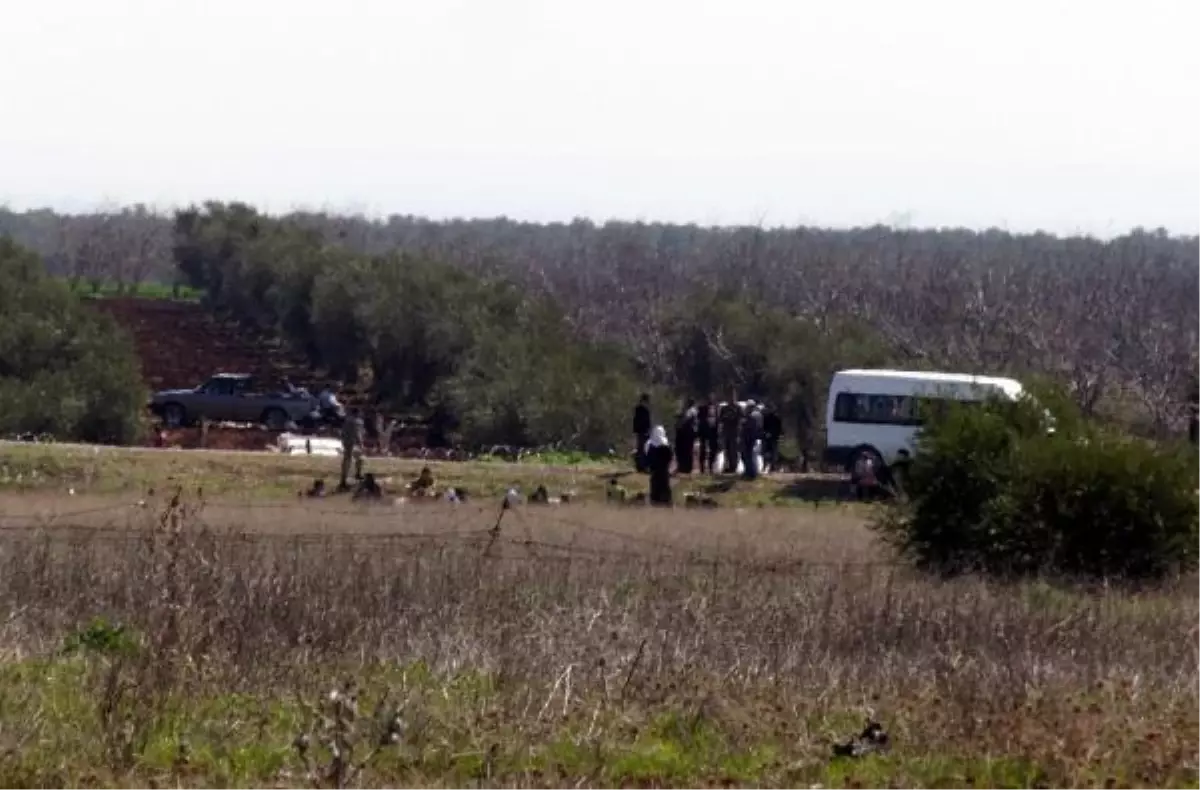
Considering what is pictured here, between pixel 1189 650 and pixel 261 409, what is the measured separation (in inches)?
1589

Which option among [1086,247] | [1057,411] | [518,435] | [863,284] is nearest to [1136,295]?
[863,284]

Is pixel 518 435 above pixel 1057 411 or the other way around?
the other way around

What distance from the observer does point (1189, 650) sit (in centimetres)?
1206

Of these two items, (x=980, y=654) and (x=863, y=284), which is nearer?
(x=980, y=654)

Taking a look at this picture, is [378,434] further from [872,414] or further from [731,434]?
[872,414]

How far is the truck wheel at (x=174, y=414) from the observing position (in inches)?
2018

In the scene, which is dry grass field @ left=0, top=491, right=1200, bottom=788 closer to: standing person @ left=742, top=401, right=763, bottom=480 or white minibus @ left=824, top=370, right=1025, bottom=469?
standing person @ left=742, top=401, right=763, bottom=480

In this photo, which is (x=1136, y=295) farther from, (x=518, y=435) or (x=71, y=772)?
(x=71, y=772)

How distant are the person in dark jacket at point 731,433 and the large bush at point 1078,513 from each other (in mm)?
13550

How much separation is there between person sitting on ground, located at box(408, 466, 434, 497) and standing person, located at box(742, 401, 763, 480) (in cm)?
561

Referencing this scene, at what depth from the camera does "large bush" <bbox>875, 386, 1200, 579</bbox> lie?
21.2 metres

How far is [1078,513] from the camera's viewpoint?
21.3 meters

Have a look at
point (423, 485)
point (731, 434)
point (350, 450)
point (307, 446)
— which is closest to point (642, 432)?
point (731, 434)

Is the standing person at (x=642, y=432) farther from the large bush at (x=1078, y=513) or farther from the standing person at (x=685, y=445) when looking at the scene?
the large bush at (x=1078, y=513)
